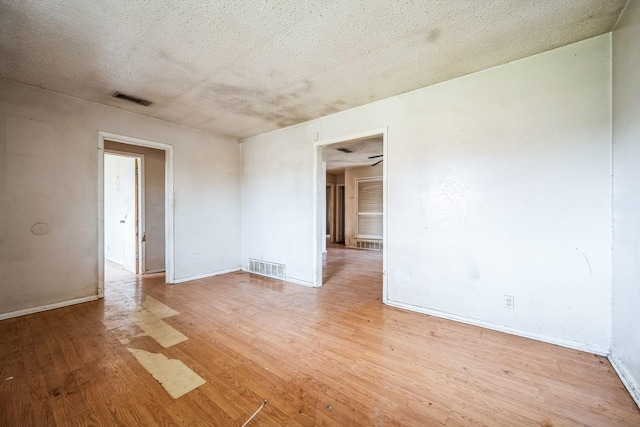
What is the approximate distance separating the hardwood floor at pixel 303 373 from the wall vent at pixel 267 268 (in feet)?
4.43

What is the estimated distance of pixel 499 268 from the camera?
8.00 feet

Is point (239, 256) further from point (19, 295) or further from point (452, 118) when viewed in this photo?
point (452, 118)

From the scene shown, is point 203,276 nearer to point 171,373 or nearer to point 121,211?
point 121,211

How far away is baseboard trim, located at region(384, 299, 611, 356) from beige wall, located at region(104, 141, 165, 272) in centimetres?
441

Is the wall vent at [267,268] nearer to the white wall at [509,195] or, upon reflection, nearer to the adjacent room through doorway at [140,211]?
the adjacent room through doorway at [140,211]

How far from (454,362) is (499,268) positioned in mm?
1051

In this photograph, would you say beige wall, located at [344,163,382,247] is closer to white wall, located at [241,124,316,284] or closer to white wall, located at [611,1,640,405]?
white wall, located at [241,124,316,284]

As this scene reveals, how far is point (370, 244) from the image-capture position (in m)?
7.86

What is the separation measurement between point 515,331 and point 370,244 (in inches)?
217

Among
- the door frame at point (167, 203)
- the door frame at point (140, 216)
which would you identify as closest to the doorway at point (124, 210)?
the door frame at point (140, 216)

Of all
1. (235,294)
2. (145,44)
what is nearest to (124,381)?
(235,294)

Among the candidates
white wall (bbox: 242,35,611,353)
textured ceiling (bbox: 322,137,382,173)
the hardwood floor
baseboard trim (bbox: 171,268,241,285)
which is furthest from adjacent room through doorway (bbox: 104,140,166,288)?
white wall (bbox: 242,35,611,353)

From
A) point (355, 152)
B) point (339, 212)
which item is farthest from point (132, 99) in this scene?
point (339, 212)

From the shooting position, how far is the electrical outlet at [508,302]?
2371 millimetres
